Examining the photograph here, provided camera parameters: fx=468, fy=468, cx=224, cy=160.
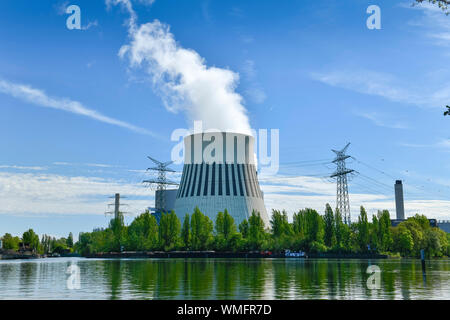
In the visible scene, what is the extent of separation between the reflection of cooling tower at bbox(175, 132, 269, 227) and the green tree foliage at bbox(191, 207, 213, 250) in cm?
464

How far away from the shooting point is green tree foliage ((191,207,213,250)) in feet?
228

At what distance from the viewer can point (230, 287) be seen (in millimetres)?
17109

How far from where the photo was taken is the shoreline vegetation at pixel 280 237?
62250 mm

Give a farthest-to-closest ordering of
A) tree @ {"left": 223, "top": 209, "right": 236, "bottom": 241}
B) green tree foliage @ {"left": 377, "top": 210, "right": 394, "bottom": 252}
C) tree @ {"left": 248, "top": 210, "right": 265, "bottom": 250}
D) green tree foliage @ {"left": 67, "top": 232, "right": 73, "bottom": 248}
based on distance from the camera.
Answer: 1. green tree foliage @ {"left": 67, "top": 232, "right": 73, "bottom": 248}
2. tree @ {"left": 223, "top": 209, "right": 236, "bottom": 241}
3. tree @ {"left": 248, "top": 210, "right": 265, "bottom": 250}
4. green tree foliage @ {"left": 377, "top": 210, "right": 394, "bottom": 252}

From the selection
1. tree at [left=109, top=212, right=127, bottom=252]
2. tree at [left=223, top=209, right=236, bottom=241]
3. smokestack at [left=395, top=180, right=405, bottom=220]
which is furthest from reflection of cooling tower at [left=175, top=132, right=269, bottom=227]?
smokestack at [left=395, top=180, right=405, bottom=220]

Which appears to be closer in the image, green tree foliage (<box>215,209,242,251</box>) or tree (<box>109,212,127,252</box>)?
green tree foliage (<box>215,209,242,251</box>)

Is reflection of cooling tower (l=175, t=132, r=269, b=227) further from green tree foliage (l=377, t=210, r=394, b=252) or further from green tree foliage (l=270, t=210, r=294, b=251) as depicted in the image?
green tree foliage (l=377, t=210, r=394, b=252)

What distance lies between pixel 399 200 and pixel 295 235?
73050mm

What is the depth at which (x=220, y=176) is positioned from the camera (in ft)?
240

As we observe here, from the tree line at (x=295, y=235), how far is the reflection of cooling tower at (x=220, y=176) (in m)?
2.86

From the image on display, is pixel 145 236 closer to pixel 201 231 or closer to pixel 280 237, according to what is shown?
pixel 201 231

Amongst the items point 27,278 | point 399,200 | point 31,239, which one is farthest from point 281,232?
point 399,200
